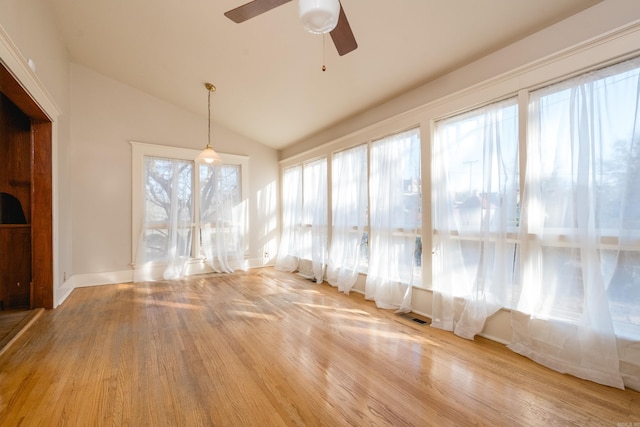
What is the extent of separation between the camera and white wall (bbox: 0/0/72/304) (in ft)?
8.09

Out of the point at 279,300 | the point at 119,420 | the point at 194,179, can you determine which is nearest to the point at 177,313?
the point at 279,300

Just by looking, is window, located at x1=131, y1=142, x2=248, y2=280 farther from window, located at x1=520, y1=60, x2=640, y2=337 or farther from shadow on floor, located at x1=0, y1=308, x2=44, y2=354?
window, located at x1=520, y1=60, x2=640, y2=337

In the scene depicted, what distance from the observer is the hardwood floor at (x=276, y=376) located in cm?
169

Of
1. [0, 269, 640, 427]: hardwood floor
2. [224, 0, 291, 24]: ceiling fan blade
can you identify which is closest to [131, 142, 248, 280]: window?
[0, 269, 640, 427]: hardwood floor

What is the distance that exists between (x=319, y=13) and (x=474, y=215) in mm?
2393

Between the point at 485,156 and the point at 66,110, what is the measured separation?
19.5 feet

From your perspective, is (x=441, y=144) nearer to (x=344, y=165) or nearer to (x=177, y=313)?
(x=344, y=165)

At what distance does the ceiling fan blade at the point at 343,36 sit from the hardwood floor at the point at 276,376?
8.09 feet

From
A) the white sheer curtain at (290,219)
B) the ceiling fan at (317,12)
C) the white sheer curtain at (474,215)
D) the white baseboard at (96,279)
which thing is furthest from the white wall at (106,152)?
the white sheer curtain at (474,215)

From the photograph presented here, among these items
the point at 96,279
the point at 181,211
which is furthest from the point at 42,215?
the point at 181,211

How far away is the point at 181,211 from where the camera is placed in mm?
5461

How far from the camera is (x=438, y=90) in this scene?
3.21m

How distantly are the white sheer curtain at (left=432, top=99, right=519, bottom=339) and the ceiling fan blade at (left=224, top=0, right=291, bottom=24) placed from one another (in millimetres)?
2211

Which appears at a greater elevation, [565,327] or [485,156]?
[485,156]
